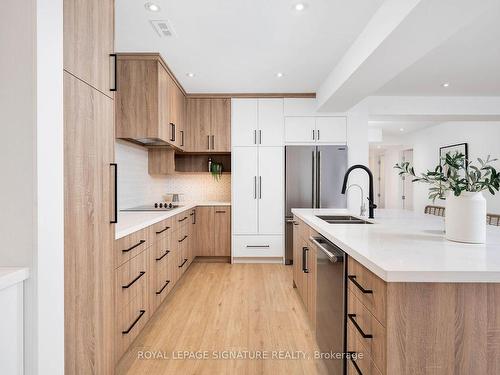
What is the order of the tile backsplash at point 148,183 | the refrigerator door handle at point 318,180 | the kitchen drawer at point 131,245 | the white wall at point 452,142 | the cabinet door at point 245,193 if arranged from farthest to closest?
the white wall at point 452,142 → the cabinet door at point 245,193 → the refrigerator door handle at point 318,180 → the tile backsplash at point 148,183 → the kitchen drawer at point 131,245

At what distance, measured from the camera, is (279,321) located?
8.30 feet

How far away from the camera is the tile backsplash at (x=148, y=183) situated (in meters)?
3.34

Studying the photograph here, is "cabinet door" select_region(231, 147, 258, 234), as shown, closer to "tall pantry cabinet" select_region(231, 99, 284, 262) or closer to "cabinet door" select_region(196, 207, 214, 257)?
"tall pantry cabinet" select_region(231, 99, 284, 262)

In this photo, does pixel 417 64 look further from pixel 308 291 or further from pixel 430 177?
pixel 308 291

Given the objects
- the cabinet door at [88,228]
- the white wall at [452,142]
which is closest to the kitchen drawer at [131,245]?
the cabinet door at [88,228]

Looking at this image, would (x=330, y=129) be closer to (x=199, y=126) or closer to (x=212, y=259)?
(x=199, y=126)

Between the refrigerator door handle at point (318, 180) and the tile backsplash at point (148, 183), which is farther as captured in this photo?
the refrigerator door handle at point (318, 180)

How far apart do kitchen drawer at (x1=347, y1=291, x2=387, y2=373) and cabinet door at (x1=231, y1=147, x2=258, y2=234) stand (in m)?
A: 3.04

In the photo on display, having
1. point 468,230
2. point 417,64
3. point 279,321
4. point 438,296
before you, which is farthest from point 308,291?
point 417,64

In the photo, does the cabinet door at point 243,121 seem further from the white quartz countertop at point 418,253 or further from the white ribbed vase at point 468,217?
the white ribbed vase at point 468,217

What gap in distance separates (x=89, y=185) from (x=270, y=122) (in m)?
3.37

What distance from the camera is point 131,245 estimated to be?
6.60 ft

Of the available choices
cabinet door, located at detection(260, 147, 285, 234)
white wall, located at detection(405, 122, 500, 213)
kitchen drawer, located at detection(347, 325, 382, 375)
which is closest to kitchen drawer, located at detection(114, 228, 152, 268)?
kitchen drawer, located at detection(347, 325, 382, 375)

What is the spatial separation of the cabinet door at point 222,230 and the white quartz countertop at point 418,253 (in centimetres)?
274
